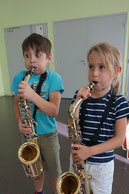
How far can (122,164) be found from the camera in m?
2.50

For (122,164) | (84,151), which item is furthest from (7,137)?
(84,151)

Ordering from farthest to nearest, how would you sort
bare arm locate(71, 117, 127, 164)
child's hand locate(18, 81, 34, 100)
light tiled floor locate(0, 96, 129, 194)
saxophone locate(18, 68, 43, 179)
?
light tiled floor locate(0, 96, 129, 194) → saxophone locate(18, 68, 43, 179) → child's hand locate(18, 81, 34, 100) → bare arm locate(71, 117, 127, 164)

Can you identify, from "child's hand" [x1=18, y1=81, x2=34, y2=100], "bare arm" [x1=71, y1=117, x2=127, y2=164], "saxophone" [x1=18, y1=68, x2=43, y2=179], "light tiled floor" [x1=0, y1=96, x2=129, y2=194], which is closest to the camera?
"bare arm" [x1=71, y1=117, x2=127, y2=164]

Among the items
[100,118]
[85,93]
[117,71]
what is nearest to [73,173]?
[100,118]

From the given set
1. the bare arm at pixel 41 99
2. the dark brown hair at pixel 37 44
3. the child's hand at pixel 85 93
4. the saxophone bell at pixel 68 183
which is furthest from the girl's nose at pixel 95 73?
the saxophone bell at pixel 68 183

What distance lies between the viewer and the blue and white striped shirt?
1157 mm

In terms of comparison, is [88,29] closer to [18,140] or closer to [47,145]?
[18,140]

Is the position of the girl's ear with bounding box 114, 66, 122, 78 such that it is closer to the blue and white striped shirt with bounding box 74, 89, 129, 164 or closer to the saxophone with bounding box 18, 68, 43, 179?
the blue and white striped shirt with bounding box 74, 89, 129, 164

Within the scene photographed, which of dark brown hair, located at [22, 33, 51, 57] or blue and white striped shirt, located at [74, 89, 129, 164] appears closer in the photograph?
blue and white striped shirt, located at [74, 89, 129, 164]

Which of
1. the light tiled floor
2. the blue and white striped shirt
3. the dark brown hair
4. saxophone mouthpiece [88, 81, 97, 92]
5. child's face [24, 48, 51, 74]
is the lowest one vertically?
the light tiled floor

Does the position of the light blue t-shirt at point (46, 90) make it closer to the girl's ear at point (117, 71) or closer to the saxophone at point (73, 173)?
the saxophone at point (73, 173)

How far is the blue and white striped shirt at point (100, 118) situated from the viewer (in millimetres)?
1157

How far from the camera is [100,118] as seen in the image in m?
1.21

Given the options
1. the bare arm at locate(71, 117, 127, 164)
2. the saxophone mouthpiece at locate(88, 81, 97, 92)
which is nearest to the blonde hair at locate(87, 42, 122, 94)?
the saxophone mouthpiece at locate(88, 81, 97, 92)
